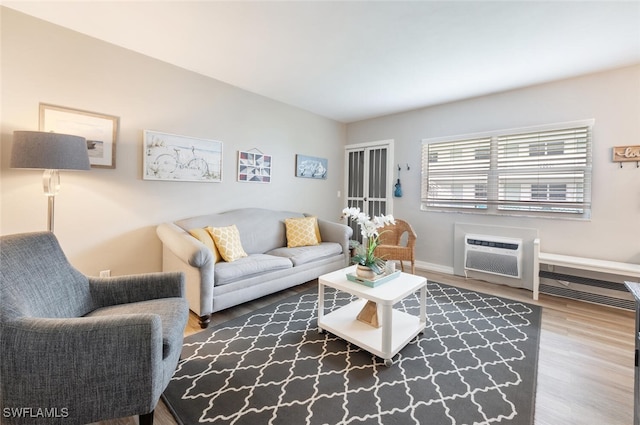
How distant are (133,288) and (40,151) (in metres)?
1.19

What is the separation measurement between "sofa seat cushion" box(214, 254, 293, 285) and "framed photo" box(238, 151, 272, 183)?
1.27 metres

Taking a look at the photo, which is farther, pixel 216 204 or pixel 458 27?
pixel 216 204

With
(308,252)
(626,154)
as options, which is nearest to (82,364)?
(308,252)

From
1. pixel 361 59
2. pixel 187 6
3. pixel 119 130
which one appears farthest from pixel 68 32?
pixel 361 59

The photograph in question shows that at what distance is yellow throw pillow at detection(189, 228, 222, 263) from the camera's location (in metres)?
2.67

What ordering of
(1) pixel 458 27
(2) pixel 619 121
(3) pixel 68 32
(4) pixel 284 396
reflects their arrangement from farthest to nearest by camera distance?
(2) pixel 619 121 → (3) pixel 68 32 → (1) pixel 458 27 → (4) pixel 284 396

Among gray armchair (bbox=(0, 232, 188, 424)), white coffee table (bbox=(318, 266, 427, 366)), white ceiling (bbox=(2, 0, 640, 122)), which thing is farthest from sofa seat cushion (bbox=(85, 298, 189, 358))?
white ceiling (bbox=(2, 0, 640, 122))

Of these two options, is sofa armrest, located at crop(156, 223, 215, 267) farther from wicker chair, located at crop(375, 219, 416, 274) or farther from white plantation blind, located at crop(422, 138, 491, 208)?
white plantation blind, located at crop(422, 138, 491, 208)

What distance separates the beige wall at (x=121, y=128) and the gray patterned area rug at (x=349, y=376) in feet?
4.46

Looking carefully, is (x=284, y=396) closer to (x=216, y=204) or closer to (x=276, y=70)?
(x=216, y=204)

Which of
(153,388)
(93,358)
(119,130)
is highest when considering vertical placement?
(119,130)

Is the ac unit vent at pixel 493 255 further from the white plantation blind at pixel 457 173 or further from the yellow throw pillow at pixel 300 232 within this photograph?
the yellow throw pillow at pixel 300 232

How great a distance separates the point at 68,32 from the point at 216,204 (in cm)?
199

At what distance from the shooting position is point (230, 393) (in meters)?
1.54
